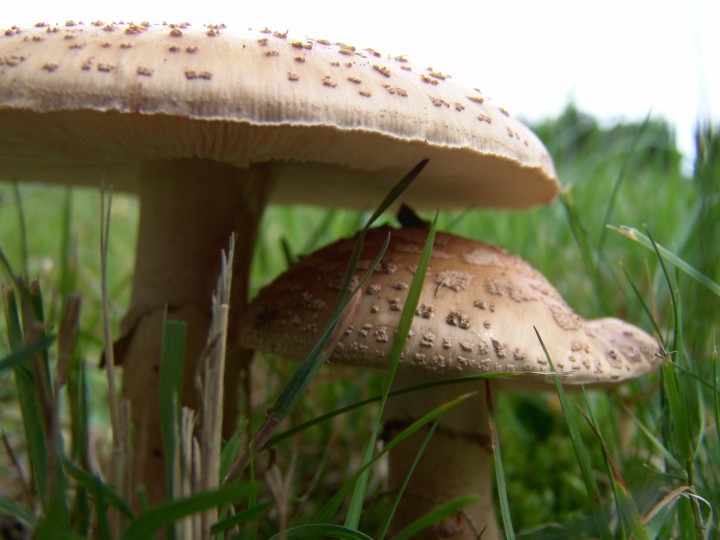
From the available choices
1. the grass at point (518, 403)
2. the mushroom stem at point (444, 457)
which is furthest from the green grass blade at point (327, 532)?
the mushroom stem at point (444, 457)

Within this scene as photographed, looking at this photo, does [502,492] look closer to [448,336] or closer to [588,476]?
[588,476]

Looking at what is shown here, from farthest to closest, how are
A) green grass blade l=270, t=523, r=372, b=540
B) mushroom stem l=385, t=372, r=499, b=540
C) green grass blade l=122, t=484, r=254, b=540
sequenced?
mushroom stem l=385, t=372, r=499, b=540 → green grass blade l=270, t=523, r=372, b=540 → green grass blade l=122, t=484, r=254, b=540

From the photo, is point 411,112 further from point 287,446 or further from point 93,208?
point 93,208

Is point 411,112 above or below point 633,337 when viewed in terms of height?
above

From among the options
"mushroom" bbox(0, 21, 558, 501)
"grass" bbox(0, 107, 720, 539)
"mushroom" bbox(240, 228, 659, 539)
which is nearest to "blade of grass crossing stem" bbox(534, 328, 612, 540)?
"grass" bbox(0, 107, 720, 539)

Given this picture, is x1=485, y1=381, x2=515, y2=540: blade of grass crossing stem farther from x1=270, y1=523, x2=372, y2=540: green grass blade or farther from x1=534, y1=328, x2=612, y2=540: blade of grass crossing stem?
x1=270, y1=523, x2=372, y2=540: green grass blade

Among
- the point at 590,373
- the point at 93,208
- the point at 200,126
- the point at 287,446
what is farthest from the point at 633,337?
the point at 93,208

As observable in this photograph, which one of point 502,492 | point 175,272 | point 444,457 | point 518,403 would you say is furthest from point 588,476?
point 518,403
